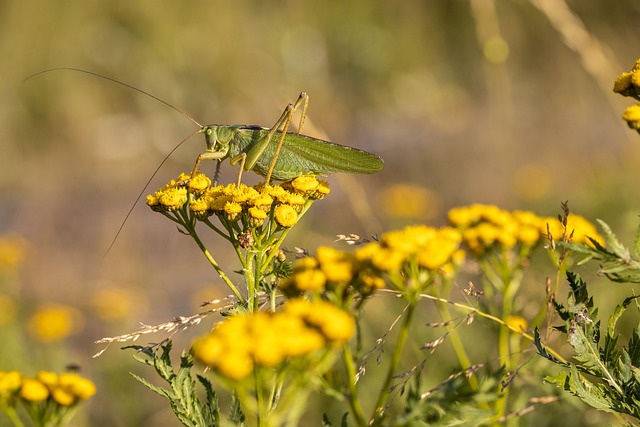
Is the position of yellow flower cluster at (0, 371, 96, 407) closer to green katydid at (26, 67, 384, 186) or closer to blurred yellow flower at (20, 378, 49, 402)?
blurred yellow flower at (20, 378, 49, 402)

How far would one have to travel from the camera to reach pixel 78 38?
13.7 m

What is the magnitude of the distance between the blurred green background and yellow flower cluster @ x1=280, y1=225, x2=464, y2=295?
376 cm

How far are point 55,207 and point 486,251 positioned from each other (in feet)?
30.1

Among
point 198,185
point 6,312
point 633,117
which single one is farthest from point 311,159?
point 6,312

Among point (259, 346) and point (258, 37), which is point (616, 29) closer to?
point (258, 37)

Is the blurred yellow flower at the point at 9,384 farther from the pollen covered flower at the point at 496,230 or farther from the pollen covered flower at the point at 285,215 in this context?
the pollen covered flower at the point at 496,230

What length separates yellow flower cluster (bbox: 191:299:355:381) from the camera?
1314mm

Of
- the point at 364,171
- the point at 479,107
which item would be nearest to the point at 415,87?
the point at 479,107

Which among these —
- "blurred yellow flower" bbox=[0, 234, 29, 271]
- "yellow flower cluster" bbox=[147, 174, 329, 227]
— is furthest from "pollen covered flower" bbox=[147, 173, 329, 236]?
"blurred yellow flower" bbox=[0, 234, 29, 271]

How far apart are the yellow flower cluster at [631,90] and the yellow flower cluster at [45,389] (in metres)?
1.97

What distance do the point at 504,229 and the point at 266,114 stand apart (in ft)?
28.7

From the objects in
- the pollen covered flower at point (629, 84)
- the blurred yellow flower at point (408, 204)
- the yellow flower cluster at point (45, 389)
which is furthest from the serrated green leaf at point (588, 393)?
the blurred yellow flower at point (408, 204)

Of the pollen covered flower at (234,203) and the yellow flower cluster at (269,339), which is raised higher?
the pollen covered flower at (234,203)

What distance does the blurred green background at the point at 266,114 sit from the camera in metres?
7.60
